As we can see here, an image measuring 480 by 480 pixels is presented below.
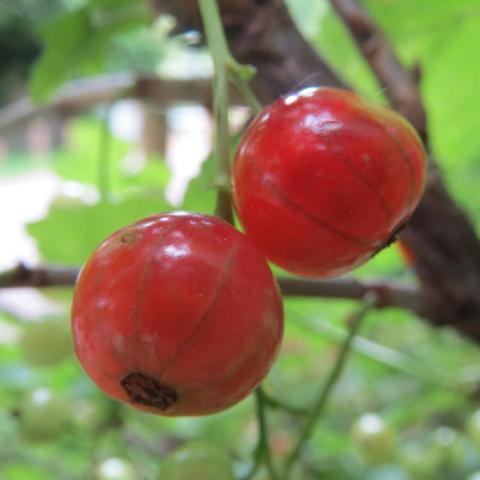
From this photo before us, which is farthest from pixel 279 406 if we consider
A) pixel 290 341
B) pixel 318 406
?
pixel 290 341

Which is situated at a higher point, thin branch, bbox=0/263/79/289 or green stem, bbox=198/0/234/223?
green stem, bbox=198/0/234/223

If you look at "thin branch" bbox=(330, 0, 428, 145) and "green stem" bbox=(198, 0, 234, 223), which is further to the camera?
"thin branch" bbox=(330, 0, 428, 145)

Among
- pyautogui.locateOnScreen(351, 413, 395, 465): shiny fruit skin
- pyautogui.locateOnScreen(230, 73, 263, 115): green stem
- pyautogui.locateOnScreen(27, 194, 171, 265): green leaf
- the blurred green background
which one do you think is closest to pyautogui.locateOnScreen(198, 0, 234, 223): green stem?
pyautogui.locateOnScreen(230, 73, 263, 115): green stem

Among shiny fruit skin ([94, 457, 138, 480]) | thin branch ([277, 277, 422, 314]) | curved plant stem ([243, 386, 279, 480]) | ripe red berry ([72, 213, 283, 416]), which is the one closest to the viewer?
ripe red berry ([72, 213, 283, 416])

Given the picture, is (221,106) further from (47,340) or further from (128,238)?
(47,340)

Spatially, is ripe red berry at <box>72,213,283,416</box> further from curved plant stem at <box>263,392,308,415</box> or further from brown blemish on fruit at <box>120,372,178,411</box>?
curved plant stem at <box>263,392,308,415</box>

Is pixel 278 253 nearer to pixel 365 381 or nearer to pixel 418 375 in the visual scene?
pixel 418 375

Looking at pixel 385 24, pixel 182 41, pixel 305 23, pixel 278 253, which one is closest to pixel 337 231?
pixel 278 253

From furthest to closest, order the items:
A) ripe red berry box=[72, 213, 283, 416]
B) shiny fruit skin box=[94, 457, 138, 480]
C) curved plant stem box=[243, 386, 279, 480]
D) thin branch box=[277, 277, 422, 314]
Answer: shiny fruit skin box=[94, 457, 138, 480]
thin branch box=[277, 277, 422, 314]
curved plant stem box=[243, 386, 279, 480]
ripe red berry box=[72, 213, 283, 416]

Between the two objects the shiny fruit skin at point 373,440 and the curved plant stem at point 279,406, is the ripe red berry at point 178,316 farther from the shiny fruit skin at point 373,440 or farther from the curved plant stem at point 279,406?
the shiny fruit skin at point 373,440
